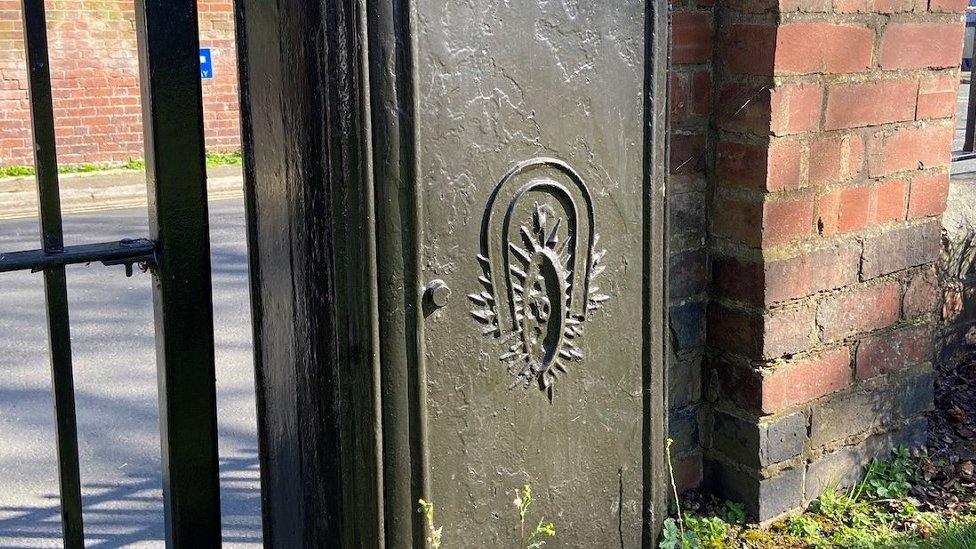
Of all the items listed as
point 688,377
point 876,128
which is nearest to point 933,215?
point 876,128

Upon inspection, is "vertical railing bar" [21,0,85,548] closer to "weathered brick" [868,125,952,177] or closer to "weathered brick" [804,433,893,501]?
"weathered brick" [804,433,893,501]

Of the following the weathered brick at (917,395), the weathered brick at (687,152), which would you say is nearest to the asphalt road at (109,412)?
the weathered brick at (687,152)

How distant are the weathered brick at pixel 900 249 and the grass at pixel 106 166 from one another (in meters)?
9.07

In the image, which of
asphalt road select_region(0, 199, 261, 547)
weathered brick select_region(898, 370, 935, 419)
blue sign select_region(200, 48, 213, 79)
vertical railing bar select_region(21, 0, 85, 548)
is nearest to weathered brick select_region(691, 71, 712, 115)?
weathered brick select_region(898, 370, 935, 419)

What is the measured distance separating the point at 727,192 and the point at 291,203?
1015 mm

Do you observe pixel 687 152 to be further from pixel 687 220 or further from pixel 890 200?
pixel 890 200

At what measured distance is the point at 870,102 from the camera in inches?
87.8

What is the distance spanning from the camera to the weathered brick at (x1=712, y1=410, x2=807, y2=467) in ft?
7.25

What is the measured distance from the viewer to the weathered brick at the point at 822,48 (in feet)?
6.66

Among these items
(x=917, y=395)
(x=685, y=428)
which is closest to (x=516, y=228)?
(x=685, y=428)

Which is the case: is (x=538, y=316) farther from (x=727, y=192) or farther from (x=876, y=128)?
(x=876, y=128)

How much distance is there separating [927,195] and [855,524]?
0.78 metres

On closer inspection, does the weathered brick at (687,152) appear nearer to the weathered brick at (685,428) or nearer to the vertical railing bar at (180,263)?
the weathered brick at (685,428)

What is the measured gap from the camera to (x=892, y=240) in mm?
2373
